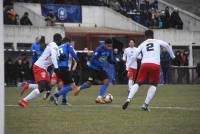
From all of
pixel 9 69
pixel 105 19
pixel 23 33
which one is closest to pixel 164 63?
pixel 23 33

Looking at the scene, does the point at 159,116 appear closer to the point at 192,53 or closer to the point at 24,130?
the point at 24,130

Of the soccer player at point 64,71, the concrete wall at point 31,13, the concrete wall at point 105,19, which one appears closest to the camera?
the soccer player at point 64,71

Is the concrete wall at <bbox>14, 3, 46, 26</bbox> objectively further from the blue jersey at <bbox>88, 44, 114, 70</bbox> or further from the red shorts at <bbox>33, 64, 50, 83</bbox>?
the red shorts at <bbox>33, 64, 50, 83</bbox>

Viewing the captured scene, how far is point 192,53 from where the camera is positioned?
150 feet

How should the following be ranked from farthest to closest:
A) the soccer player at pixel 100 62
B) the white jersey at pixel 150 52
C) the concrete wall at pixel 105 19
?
1. the concrete wall at pixel 105 19
2. the soccer player at pixel 100 62
3. the white jersey at pixel 150 52

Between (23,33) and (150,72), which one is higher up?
(23,33)

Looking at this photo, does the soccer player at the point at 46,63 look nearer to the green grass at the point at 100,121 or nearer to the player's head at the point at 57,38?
the player's head at the point at 57,38

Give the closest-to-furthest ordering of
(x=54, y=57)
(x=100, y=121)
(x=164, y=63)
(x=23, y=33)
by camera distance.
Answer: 1. (x=100, y=121)
2. (x=54, y=57)
3. (x=23, y=33)
4. (x=164, y=63)

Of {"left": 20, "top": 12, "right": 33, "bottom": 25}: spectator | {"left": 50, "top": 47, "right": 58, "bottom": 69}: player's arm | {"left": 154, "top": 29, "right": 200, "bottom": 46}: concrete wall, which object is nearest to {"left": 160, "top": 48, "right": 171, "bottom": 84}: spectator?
{"left": 154, "top": 29, "right": 200, "bottom": 46}: concrete wall

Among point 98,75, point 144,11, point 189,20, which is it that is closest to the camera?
point 98,75

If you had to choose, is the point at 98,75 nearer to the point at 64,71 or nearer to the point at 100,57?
the point at 100,57

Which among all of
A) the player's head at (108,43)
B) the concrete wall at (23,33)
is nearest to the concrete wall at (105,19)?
the concrete wall at (23,33)

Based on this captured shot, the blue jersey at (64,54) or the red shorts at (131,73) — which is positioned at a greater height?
the blue jersey at (64,54)

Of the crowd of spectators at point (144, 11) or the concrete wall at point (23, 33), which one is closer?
the concrete wall at point (23, 33)
